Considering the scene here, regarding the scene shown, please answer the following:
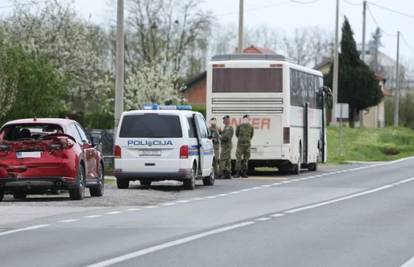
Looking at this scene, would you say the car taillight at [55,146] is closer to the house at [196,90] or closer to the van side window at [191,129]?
the van side window at [191,129]

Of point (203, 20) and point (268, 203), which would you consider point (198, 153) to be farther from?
point (203, 20)

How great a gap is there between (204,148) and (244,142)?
4.93 metres

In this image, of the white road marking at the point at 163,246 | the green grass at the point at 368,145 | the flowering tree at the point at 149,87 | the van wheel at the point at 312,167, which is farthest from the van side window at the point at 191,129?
the flowering tree at the point at 149,87

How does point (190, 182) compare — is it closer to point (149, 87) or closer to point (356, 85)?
point (149, 87)

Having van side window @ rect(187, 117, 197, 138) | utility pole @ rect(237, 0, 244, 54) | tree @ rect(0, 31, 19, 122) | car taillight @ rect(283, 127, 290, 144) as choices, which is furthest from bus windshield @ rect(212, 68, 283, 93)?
utility pole @ rect(237, 0, 244, 54)

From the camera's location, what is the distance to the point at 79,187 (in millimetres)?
22172

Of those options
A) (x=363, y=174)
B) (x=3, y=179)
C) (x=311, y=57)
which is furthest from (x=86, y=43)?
(x=311, y=57)

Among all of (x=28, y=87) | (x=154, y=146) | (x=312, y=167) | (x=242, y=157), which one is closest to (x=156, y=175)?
(x=154, y=146)

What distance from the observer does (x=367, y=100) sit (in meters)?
84.3

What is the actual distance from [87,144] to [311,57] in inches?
4704

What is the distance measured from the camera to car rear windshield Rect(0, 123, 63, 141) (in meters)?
22.2

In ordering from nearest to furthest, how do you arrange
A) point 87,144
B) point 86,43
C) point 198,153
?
point 87,144, point 198,153, point 86,43

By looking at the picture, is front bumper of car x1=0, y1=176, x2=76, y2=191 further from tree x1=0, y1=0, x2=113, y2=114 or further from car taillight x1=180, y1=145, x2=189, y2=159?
tree x1=0, y1=0, x2=113, y2=114

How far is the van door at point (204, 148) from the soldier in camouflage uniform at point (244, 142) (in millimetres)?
3497
